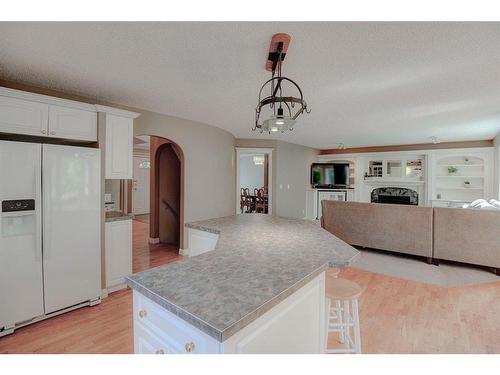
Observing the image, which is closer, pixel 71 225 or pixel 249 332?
pixel 249 332

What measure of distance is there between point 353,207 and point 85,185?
13.3ft

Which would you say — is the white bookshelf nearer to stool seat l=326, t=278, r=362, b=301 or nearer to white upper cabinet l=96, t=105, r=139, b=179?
stool seat l=326, t=278, r=362, b=301

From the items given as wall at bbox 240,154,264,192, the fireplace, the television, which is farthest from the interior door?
the fireplace

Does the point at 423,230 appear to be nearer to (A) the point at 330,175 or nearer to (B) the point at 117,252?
(A) the point at 330,175

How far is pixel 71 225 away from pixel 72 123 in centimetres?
104

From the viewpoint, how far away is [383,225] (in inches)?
171

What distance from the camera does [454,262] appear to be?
4.08m

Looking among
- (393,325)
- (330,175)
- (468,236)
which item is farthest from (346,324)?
(330,175)

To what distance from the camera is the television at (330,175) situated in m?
7.82

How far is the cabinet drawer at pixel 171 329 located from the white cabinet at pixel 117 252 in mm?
2156
